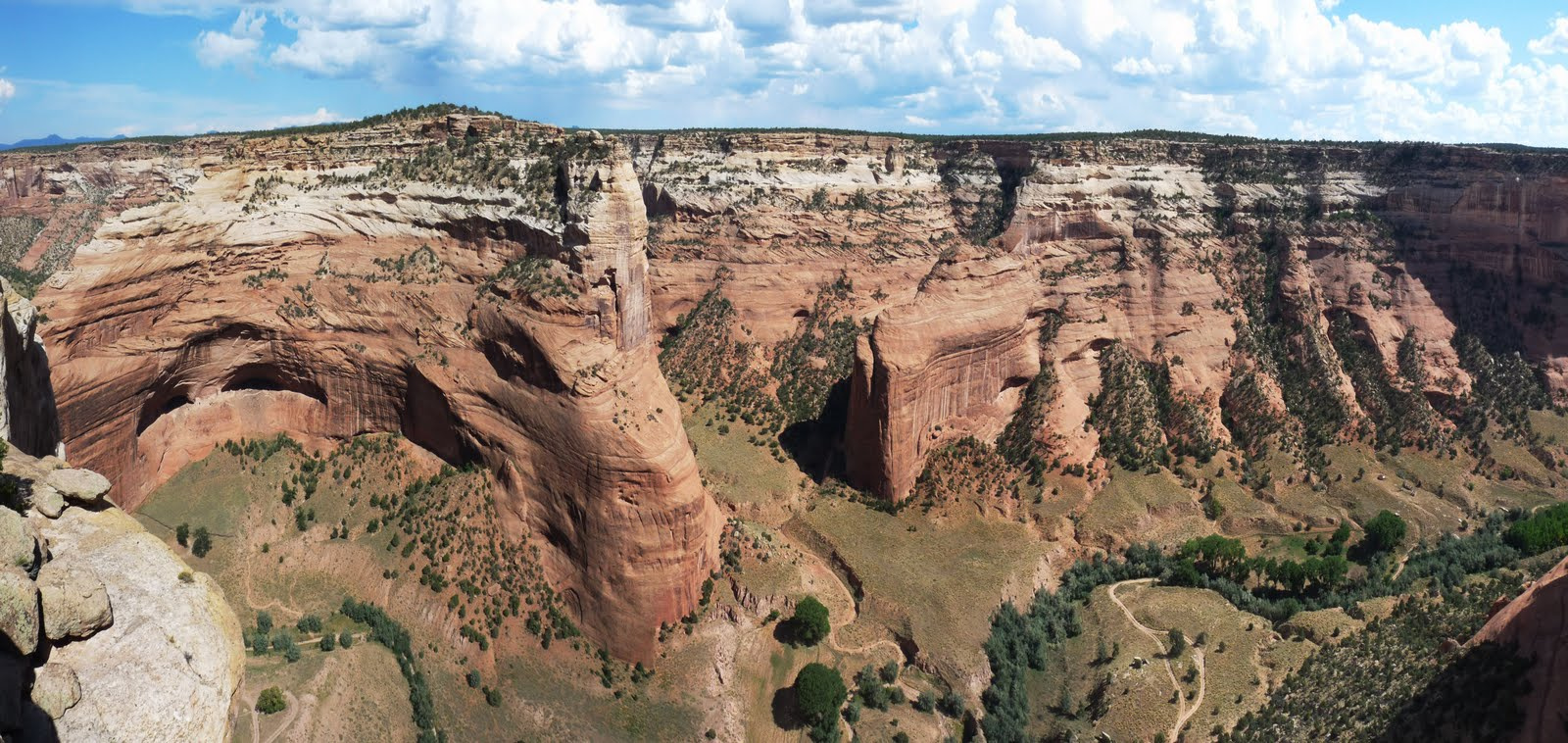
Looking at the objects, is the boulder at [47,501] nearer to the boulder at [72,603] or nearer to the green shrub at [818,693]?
the boulder at [72,603]

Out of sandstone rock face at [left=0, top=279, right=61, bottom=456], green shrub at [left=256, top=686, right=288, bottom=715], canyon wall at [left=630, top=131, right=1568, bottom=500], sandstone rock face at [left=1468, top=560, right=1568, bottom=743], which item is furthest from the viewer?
canyon wall at [left=630, top=131, right=1568, bottom=500]

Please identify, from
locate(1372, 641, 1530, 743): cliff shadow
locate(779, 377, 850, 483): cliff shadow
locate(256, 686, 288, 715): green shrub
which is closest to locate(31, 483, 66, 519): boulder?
locate(256, 686, 288, 715): green shrub

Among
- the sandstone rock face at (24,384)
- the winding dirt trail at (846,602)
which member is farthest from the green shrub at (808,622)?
the sandstone rock face at (24,384)

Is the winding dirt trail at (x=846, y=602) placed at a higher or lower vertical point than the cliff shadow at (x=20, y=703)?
lower

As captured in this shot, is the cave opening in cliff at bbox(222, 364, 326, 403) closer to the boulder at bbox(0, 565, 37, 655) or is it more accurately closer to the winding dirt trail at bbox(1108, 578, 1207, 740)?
the boulder at bbox(0, 565, 37, 655)

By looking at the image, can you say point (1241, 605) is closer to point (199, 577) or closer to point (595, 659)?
point (595, 659)

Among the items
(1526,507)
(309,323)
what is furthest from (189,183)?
(1526,507)

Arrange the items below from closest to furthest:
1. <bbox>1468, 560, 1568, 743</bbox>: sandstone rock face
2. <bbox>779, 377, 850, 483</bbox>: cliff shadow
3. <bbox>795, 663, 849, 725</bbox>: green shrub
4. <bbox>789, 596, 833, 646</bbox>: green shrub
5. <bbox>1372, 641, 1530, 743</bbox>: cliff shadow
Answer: <bbox>1468, 560, 1568, 743</bbox>: sandstone rock face → <bbox>1372, 641, 1530, 743</bbox>: cliff shadow → <bbox>795, 663, 849, 725</bbox>: green shrub → <bbox>789, 596, 833, 646</bbox>: green shrub → <bbox>779, 377, 850, 483</bbox>: cliff shadow
